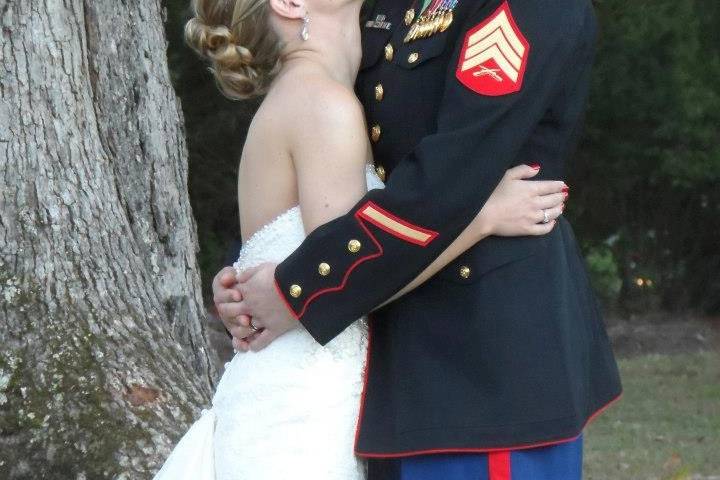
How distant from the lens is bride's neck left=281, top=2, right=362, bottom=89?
7.91 feet

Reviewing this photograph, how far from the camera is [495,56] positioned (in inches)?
85.0

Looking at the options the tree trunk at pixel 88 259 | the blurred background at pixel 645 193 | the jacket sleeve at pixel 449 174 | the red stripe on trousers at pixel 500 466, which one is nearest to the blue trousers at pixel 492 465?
the red stripe on trousers at pixel 500 466

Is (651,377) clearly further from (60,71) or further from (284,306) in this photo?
(284,306)

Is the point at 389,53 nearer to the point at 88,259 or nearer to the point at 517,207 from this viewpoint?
the point at 517,207

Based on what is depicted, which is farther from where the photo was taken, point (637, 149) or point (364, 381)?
point (637, 149)

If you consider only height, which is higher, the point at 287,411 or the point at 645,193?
the point at 287,411

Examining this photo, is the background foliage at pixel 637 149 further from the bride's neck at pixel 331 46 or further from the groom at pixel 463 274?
the groom at pixel 463 274

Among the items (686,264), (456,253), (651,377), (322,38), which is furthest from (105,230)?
(686,264)

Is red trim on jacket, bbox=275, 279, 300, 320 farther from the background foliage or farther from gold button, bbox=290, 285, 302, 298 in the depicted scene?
the background foliage

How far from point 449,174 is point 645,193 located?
47.6 ft

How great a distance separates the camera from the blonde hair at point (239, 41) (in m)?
2.39

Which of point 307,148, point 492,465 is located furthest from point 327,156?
point 492,465

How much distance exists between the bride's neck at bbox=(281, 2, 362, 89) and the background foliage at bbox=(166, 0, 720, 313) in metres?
8.72

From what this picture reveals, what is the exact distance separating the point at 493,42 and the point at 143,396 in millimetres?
1848
